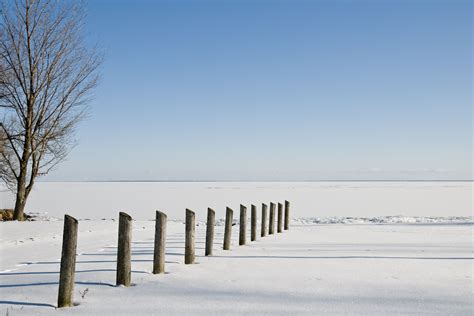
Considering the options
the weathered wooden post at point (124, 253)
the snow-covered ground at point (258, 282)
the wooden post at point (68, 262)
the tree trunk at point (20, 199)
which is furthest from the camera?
the tree trunk at point (20, 199)

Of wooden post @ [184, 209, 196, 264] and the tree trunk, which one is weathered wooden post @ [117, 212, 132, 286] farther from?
the tree trunk

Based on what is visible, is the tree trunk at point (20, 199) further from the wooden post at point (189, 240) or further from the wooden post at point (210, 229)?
the wooden post at point (189, 240)

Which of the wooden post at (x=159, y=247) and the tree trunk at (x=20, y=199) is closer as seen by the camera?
the wooden post at (x=159, y=247)

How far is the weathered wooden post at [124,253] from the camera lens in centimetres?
583

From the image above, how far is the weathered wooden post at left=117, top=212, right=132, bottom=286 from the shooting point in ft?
19.1

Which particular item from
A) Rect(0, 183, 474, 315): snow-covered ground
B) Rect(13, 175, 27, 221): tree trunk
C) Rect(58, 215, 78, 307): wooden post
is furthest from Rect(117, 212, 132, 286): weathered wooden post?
Rect(13, 175, 27, 221): tree trunk

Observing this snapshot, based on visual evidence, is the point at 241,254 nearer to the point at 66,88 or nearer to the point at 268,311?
the point at 268,311

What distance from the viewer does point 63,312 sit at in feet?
15.6

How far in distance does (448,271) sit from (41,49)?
17.8m

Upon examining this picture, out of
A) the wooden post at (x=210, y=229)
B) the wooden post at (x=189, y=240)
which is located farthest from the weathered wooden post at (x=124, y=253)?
the wooden post at (x=210, y=229)

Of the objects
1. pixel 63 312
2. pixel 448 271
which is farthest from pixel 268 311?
pixel 448 271

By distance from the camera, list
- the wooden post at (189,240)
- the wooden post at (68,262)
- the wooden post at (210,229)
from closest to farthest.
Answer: the wooden post at (68,262) → the wooden post at (189,240) → the wooden post at (210,229)

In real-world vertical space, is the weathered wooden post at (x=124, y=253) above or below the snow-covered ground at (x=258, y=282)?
above

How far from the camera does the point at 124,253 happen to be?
19.3 feet
